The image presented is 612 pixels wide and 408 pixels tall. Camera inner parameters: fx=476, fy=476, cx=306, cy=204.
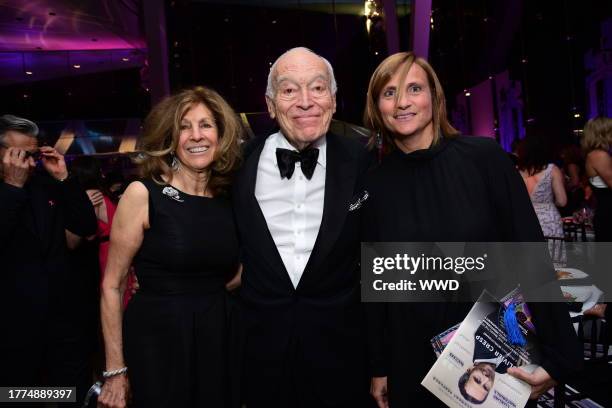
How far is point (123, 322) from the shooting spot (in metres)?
1.78

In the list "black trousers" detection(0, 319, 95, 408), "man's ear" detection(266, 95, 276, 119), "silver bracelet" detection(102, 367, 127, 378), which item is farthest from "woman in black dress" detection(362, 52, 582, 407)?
"black trousers" detection(0, 319, 95, 408)

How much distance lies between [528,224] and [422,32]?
22.0 feet

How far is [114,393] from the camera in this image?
1.74m

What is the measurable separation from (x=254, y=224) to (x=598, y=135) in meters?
2.95

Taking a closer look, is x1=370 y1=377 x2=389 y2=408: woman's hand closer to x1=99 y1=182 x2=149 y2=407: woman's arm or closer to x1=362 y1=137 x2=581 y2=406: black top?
x1=362 y1=137 x2=581 y2=406: black top

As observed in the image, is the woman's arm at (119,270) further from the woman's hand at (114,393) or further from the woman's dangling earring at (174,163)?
the woman's dangling earring at (174,163)

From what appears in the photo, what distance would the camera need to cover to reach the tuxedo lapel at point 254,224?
5.42 feet

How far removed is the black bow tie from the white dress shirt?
34 mm

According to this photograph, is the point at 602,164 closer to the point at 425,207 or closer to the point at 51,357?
the point at 425,207

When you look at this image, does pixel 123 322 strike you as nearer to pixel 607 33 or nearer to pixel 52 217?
pixel 52 217

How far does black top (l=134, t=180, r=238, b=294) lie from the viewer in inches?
69.1

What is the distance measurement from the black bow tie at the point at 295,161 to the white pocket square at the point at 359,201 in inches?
7.9

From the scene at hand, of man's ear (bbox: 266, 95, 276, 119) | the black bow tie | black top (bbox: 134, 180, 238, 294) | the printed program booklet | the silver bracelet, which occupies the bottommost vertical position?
the silver bracelet

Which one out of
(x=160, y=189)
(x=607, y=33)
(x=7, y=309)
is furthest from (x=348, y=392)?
(x=607, y=33)
